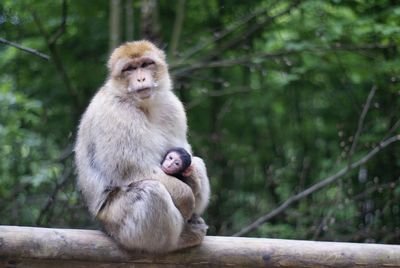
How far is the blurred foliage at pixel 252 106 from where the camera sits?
662cm

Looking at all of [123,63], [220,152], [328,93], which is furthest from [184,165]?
[328,93]

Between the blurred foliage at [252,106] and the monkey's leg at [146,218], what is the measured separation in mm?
2119

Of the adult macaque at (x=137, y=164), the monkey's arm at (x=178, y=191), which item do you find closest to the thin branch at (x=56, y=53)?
the adult macaque at (x=137, y=164)

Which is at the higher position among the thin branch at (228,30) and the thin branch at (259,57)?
the thin branch at (228,30)

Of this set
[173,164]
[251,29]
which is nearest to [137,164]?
[173,164]

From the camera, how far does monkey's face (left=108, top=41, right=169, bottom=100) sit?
4273 millimetres

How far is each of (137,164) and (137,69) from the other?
74cm

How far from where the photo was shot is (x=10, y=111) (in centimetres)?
639

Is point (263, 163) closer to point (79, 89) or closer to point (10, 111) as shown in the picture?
point (79, 89)

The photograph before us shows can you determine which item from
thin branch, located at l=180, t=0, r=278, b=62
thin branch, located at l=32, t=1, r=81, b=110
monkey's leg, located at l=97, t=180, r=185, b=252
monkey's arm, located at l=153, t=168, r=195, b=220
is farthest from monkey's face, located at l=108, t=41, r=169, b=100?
thin branch, located at l=180, t=0, r=278, b=62

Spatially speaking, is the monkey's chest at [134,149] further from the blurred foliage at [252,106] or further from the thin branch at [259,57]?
the thin branch at [259,57]

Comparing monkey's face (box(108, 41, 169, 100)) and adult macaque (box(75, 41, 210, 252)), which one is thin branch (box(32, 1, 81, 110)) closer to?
monkey's face (box(108, 41, 169, 100))

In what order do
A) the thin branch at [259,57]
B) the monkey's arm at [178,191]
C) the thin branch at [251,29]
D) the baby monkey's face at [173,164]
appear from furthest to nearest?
1. the thin branch at [251,29]
2. the thin branch at [259,57]
3. the baby monkey's face at [173,164]
4. the monkey's arm at [178,191]

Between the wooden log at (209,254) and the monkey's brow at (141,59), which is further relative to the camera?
the monkey's brow at (141,59)
